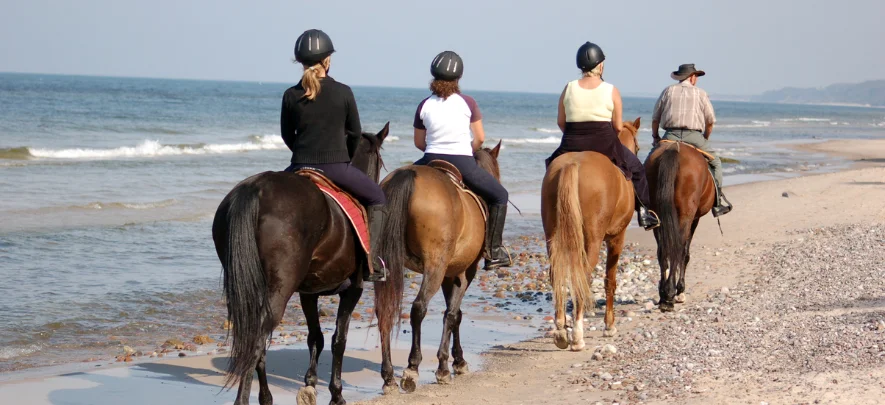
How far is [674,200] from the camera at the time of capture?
9.88m

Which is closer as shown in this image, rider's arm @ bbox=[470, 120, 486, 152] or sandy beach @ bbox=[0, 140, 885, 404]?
sandy beach @ bbox=[0, 140, 885, 404]

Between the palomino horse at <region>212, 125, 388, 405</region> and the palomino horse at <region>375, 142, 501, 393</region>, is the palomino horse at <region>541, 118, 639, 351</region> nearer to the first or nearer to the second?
the palomino horse at <region>375, 142, 501, 393</region>

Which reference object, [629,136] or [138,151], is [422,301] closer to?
[629,136]

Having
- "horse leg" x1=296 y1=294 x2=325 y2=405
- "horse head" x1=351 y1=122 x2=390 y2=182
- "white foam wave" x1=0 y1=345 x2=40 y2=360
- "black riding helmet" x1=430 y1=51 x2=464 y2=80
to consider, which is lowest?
"white foam wave" x1=0 y1=345 x2=40 y2=360

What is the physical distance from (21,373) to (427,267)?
3.45m

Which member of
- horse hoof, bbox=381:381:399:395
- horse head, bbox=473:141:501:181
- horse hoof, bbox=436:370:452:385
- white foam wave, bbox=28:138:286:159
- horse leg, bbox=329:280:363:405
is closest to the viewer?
horse leg, bbox=329:280:363:405

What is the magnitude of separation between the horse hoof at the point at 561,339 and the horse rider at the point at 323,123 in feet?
6.91

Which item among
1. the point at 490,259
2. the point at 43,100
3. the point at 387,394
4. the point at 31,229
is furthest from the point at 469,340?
the point at 43,100

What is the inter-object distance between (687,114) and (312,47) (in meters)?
5.64

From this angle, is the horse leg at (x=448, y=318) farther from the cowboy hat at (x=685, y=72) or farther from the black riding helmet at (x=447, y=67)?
the cowboy hat at (x=685, y=72)

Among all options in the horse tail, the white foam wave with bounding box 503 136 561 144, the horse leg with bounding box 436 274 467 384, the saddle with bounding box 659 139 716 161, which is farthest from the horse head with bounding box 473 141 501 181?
the white foam wave with bounding box 503 136 561 144

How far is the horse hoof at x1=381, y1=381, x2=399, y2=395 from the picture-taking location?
6.95m

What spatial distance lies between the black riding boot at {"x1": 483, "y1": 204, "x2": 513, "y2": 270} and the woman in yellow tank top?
1007 millimetres

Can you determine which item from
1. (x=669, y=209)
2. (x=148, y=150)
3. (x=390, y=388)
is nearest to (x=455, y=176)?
(x=390, y=388)
